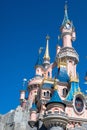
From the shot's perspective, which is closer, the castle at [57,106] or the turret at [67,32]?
the castle at [57,106]

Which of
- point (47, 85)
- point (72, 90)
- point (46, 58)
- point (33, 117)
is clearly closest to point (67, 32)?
point (46, 58)

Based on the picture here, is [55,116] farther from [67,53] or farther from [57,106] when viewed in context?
[67,53]

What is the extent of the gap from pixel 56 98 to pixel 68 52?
1735cm

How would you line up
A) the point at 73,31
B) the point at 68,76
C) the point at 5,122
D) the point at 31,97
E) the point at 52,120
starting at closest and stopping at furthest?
1. the point at 52,120
2. the point at 5,122
3. the point at 68,76
4. the point at 31,97
5. the point at 73,31

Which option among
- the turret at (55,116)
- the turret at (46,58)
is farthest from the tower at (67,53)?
the turret at (55,116)

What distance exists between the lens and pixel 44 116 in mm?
40875

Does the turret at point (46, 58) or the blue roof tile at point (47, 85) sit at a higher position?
the turret at point (46, 58)

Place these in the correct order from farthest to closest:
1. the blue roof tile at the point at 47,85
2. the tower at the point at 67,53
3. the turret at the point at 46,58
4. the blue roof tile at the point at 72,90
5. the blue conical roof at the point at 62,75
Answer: the turret at the point at 46,58 → the tower at the point at 67,53 → the blue conical roof at the point at 62,75 → the blue roof tile at the point at 47,85 → the blue roof tile at the point at 72,90

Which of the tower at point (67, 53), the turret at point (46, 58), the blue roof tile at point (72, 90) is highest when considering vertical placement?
the turret at point (46, 58)

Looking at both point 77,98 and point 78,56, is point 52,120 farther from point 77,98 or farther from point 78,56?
point 78,56

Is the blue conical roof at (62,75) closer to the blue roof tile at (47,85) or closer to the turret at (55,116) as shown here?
the blue roof tile at (47,85)

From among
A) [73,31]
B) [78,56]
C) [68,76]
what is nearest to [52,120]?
[68,76]

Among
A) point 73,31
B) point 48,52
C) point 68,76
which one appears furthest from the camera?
point 48,52

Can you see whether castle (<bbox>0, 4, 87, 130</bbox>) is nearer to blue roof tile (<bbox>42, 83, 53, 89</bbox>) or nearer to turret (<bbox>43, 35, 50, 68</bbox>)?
blue roof tile (<bbox>42, 83, 53, 89</bbox>)
